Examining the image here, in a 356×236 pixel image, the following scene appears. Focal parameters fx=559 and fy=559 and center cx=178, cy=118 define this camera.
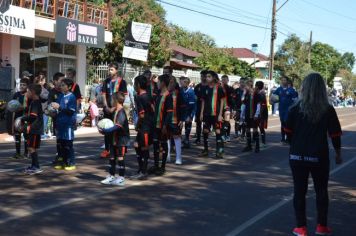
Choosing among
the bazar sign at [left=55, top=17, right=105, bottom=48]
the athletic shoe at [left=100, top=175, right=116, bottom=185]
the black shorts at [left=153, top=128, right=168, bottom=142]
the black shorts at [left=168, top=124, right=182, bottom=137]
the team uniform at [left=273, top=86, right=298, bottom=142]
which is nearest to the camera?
the athletic shoe at [left=100, top=175, right=116, bottom=185]

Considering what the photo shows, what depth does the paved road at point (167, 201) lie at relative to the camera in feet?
21.7

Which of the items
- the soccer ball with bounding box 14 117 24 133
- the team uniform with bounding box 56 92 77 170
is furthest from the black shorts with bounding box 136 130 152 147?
the soccer ball with bounding box 14 117 24 133

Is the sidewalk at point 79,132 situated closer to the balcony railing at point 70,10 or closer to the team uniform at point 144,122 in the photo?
the balcony railing at point 70,10

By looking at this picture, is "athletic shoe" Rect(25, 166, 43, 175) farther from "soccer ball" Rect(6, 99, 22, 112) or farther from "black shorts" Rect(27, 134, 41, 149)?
"soccer ball" Rect(6, 99, 22, 112)

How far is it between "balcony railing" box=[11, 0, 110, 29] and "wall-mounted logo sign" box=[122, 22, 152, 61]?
458 cm

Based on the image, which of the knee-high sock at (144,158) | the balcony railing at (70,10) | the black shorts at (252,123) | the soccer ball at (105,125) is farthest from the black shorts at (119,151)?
the balcony railing at (70,10)

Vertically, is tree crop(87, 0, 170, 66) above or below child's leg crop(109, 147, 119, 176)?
above

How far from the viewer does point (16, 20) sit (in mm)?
20562

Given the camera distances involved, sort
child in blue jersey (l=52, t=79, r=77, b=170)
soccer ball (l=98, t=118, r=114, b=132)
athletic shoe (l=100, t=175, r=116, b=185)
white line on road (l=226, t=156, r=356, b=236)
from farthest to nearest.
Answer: child in blue jersey (l=52, t=79, r=77, b=170) < athletic shoe (l=100, t=175, r=116, b=185) < soccer ball (l=98, t=118, r=114, b=132) < white line on road (l=226, t=156, r=356, b=236)

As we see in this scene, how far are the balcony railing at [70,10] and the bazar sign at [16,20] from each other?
0.75 meters

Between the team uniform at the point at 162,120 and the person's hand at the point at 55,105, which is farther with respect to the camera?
the team uniform at the point at 162,120

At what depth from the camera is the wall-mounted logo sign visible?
20500mm

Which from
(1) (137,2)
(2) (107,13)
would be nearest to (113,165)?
(2) (107,13)

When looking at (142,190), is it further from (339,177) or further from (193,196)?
(339,177)
